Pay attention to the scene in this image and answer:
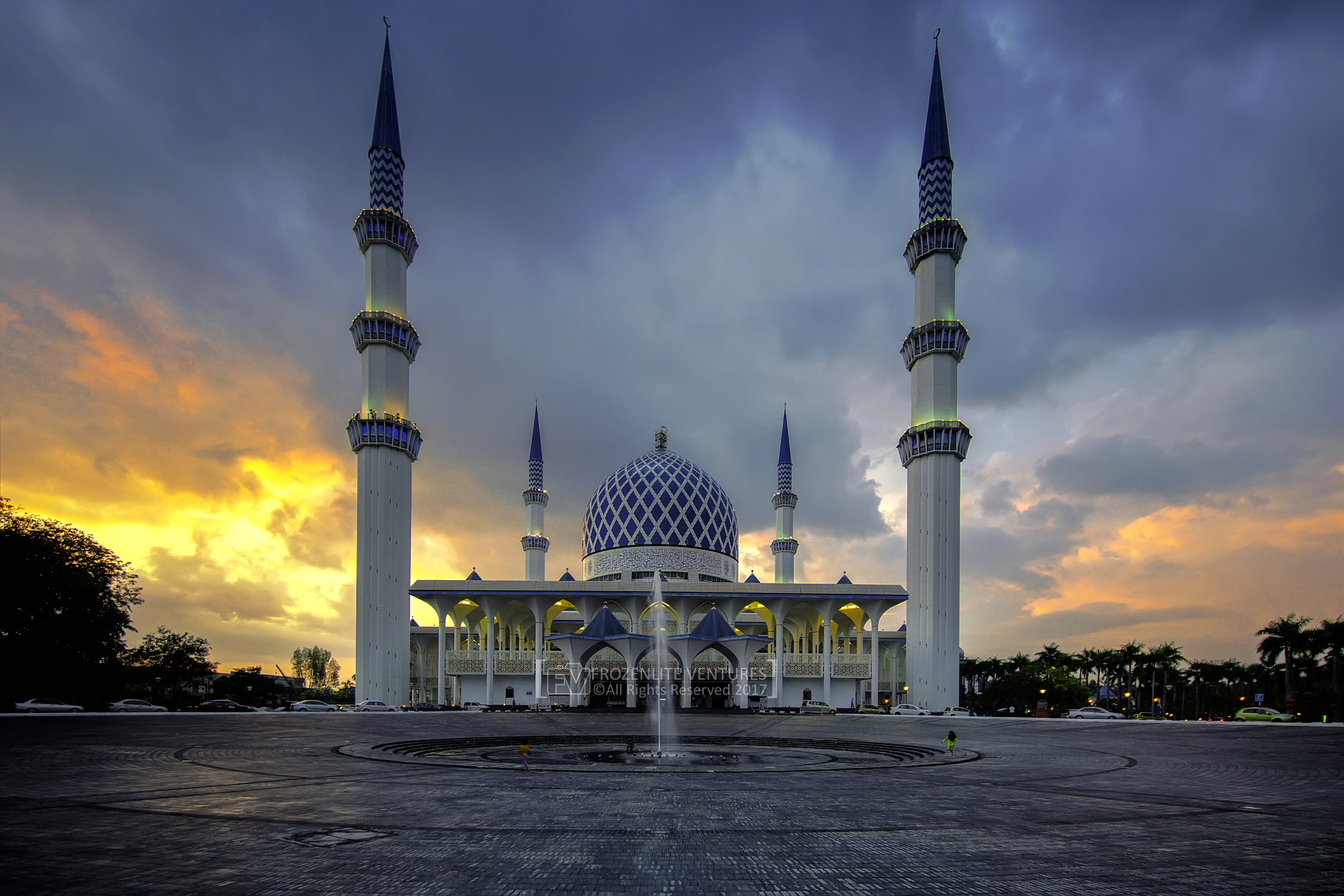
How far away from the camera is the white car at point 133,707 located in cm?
4088

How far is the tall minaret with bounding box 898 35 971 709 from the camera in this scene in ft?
164

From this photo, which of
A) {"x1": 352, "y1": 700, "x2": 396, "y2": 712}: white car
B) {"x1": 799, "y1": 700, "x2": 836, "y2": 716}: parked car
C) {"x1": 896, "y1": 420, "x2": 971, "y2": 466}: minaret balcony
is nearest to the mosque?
{"x1": 896, "y1": 420, "x2": 971, "y2": 466}: minaret balcony

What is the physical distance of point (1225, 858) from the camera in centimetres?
830

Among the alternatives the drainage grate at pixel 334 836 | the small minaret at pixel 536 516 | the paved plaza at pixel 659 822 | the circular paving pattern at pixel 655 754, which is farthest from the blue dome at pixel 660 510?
the drainage grate at pixel 334 836

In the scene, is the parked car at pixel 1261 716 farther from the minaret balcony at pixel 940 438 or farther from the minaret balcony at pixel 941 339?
the minaret balcony at pixel 941 339

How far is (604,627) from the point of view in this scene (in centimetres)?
5081

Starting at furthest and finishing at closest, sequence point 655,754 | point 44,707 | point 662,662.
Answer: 1. point 662,662
2. point 44,707
3. point 655,754

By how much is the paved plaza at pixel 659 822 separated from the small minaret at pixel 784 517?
169ft

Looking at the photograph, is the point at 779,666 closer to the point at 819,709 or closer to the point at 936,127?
the point at 819,709

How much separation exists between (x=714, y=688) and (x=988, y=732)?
99.9 ft

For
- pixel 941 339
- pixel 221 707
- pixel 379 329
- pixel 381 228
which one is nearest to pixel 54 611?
pixel 221 707

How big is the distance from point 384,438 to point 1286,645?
61971 millimetres

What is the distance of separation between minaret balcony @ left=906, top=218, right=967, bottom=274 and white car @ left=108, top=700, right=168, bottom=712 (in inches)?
1942

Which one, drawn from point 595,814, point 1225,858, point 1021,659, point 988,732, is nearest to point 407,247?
point 988,732
